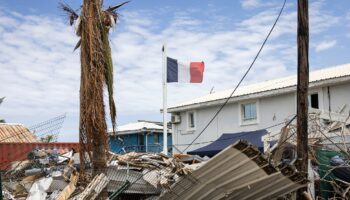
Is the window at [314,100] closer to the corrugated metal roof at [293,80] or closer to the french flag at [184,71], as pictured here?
the corrugated metal roof at [293,80]

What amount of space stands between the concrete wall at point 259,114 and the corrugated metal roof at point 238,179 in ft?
32.1

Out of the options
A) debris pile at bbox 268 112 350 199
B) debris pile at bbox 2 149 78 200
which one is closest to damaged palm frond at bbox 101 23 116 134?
debris pile at bbox 2 149 78 200

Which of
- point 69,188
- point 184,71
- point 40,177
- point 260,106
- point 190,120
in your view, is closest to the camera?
point 69,188

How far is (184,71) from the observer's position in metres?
17.7

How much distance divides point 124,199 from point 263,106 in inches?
510

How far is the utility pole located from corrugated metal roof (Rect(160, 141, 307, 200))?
0.99 metres

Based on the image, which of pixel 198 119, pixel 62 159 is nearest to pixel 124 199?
pixel 62 159

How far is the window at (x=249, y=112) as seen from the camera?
22422 mm

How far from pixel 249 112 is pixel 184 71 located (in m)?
6.17

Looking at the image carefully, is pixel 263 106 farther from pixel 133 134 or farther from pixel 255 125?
pixel 133 134

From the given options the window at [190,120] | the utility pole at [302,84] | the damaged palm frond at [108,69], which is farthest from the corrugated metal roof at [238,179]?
the window at [190,120]

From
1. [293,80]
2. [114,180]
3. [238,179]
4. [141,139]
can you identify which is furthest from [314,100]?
[141,139]

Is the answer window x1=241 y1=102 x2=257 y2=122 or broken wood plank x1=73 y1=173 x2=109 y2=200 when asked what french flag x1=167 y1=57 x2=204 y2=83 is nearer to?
window x1=241 y1=102 x2=257 y2=122

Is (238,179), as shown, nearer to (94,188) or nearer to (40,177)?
(94,188)
